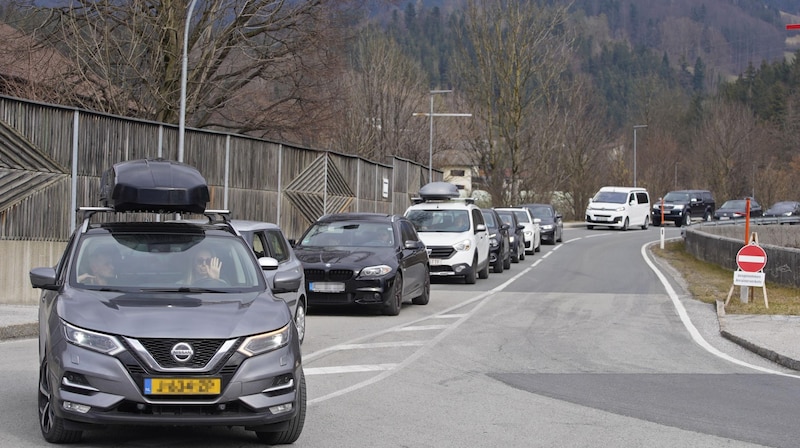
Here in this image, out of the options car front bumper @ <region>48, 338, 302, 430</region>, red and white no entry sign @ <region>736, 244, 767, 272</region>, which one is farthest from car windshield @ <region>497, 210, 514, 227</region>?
car front bumper @ <region>48, 338, 302, 430</region>

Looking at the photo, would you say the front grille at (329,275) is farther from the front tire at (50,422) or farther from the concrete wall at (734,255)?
the concrete wall at (734,255)

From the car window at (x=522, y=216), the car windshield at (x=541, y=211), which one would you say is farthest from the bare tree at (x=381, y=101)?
the car window at (x=522, y=216)

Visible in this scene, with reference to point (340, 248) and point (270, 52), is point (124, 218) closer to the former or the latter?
Result: point (340, 248)

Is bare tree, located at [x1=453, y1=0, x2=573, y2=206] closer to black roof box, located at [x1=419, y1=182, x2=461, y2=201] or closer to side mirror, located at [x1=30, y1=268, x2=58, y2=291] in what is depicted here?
black roof box, located at [x1=419, y1=182, x2=461, y2=201]

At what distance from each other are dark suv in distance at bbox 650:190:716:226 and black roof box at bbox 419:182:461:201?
33358mm

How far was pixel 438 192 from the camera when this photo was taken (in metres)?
30.1

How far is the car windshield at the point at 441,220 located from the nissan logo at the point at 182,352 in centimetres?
1754

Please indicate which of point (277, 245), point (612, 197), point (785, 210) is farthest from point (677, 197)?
point (277, 245)

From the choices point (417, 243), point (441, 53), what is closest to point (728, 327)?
point (417, 243)

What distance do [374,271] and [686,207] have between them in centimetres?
4762

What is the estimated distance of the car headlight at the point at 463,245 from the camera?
77.6ft

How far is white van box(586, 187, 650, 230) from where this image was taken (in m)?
55.4

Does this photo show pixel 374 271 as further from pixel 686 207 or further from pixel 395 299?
pixel 686 207

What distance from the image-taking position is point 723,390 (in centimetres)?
1019
